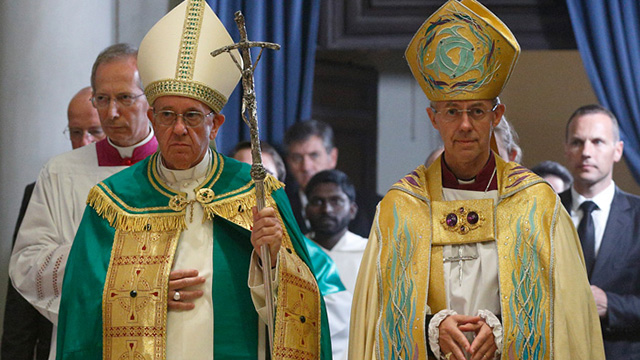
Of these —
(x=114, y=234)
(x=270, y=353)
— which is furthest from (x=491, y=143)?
(x=114, y=234)

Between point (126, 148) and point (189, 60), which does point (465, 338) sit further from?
point (126, 148)

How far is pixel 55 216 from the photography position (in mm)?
4371

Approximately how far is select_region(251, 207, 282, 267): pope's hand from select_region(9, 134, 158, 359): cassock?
41.5 inches

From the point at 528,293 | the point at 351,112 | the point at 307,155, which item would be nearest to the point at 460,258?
the point at 528,293

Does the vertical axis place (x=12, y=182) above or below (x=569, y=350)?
above

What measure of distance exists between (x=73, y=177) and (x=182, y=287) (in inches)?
44.2

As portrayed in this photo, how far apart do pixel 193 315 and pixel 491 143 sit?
1231mm

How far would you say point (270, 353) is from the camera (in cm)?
365

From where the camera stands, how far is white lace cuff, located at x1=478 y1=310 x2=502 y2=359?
3365 mm

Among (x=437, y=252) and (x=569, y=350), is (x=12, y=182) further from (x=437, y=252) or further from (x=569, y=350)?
(x=569, y=350)

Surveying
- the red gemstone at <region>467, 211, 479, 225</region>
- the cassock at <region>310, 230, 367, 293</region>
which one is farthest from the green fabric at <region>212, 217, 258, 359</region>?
the cassock at <region>310, 230, 367, 293</region>

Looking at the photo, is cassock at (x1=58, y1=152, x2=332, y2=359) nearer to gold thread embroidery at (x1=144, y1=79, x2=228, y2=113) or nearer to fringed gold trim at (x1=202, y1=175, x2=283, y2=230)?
fringed gold trim at (x1=202, y1=175, x2=283, y2=230)

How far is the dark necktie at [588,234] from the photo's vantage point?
573 centimetres

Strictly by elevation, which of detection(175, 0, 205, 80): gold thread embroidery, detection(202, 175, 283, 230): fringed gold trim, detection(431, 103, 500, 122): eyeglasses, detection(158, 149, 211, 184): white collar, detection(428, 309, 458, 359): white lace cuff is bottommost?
detection(428, 309, 458, 359): white lace cuff
